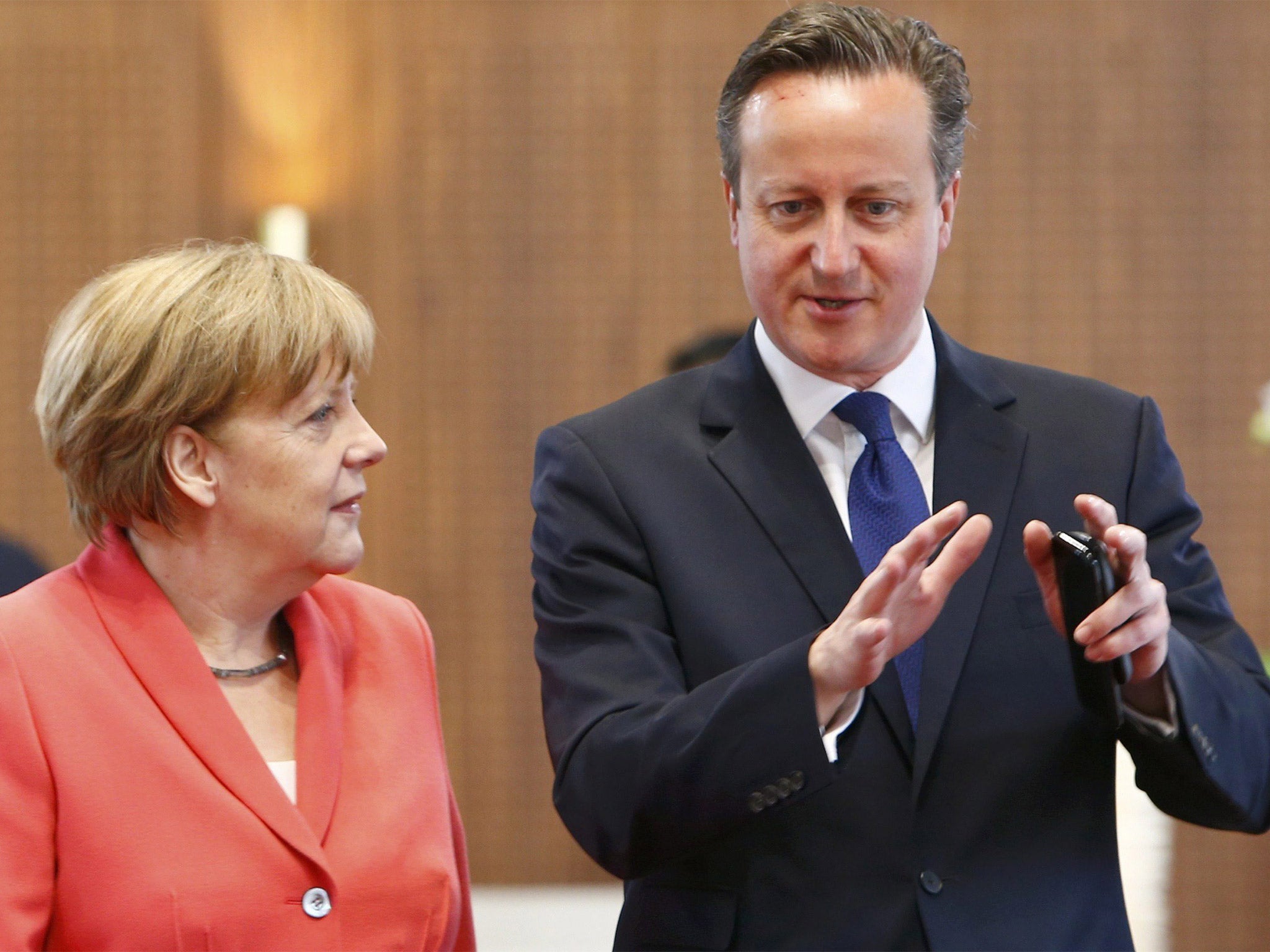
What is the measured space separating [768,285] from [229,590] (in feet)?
2.59

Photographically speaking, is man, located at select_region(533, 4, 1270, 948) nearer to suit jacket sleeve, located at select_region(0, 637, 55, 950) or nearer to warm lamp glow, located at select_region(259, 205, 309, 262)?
suit jacket sleeve, located at select_region(0, 637, 55, 950)

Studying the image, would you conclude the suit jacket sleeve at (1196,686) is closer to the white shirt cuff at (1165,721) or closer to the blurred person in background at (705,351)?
the white shirt cuff at (1165,721)

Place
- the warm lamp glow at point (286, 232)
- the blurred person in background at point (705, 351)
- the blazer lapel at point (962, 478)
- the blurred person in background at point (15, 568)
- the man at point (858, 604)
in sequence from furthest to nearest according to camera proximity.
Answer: the warm lamp glow at point (286, 232), the blurred person in background at point (705, 351), the blurred person in background at point (15, 568), the blazer lapel at point (962, 478), the man at point (858, 604)

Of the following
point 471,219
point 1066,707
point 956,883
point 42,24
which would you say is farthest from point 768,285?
point 42,24

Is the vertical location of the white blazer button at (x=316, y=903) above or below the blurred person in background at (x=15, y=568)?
below

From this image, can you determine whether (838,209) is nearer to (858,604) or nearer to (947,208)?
(947,208)

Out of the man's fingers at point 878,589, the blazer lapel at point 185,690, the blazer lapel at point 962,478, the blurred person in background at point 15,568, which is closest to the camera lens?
the man's fingers at point 878,589

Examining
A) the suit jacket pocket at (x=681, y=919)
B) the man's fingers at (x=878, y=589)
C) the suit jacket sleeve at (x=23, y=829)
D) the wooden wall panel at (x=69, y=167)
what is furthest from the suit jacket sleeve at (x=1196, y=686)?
the wooden wall panel at (x=69, y=167)

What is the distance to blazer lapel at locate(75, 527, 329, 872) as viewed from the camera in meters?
1.77

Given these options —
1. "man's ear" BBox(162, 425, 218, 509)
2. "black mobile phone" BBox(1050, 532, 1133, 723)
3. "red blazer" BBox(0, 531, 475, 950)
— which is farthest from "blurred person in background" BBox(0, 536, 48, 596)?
"black mobile phone" BBox(1050, 532, 1133, 723)

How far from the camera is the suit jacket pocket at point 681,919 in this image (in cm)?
165

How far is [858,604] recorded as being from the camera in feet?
4.83

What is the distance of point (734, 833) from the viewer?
65.9 inches

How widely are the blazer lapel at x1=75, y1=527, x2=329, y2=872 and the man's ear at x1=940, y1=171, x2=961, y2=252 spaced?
1.02 meters
